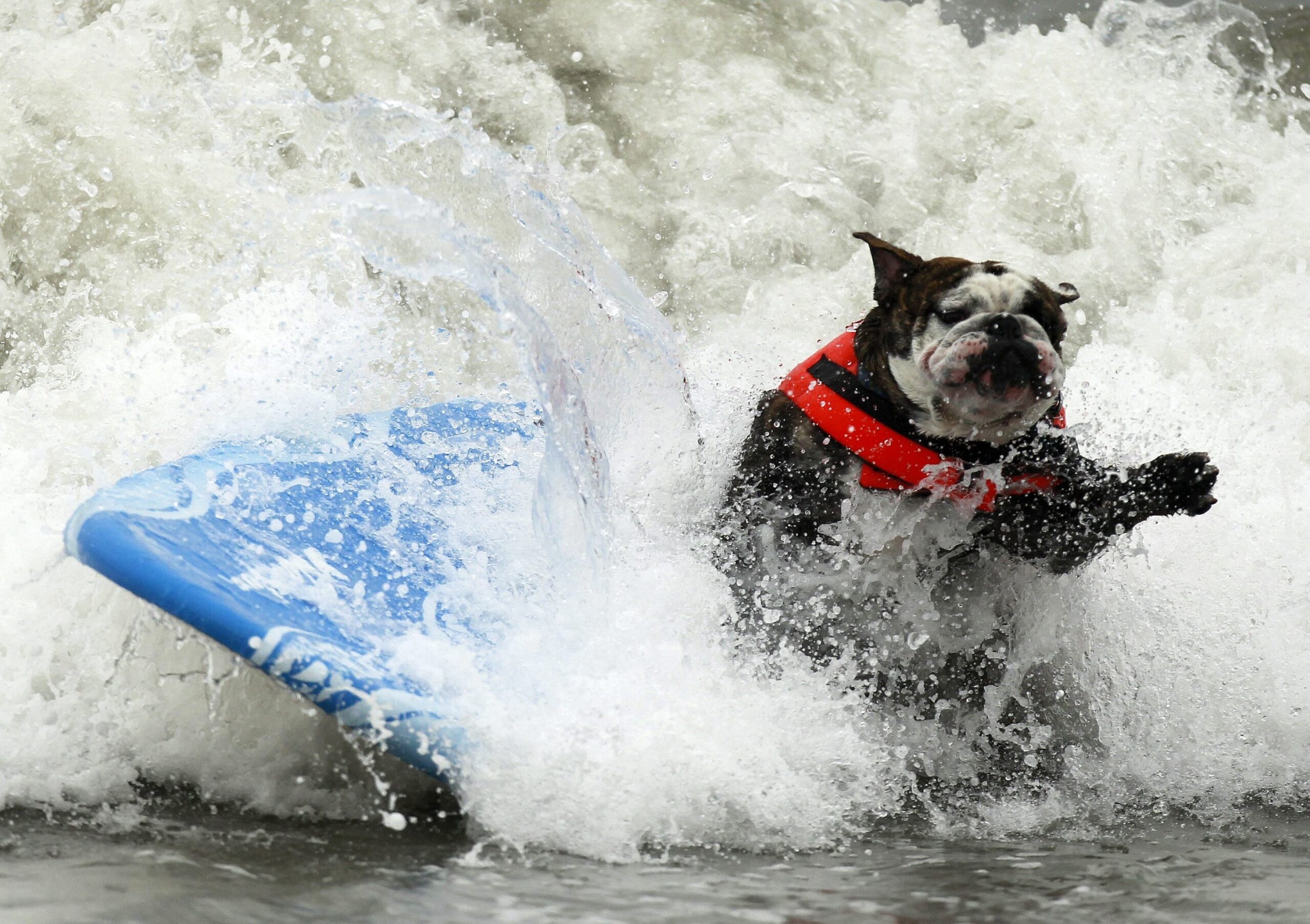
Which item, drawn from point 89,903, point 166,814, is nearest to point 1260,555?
point 166,814

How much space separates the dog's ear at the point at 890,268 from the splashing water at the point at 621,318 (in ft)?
2.18

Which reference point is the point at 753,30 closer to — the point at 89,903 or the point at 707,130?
the point at 707,130

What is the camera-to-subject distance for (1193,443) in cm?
521

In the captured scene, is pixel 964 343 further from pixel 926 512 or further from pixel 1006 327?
pixel 926 512

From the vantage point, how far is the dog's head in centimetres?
299

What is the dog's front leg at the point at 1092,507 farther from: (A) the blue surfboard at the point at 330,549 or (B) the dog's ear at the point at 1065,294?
(A) the blue surfboard at the point at 330,549

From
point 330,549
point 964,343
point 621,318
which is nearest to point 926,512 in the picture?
point 964,343

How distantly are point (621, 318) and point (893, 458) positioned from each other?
0.92 metres

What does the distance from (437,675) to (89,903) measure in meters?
0.84

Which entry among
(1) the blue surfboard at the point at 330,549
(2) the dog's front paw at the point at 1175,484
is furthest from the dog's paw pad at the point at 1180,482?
(1) the blue surfboard at the point at 330,549

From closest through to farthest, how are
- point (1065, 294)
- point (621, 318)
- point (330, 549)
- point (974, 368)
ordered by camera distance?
point (974, 368)
point (330, 549)
point (1065, 294)
point (621, 318)

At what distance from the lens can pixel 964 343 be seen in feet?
9.87

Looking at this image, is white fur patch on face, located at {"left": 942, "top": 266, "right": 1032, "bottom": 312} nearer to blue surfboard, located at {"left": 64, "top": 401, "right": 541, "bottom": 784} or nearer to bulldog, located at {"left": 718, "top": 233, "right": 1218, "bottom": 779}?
bulldog, located at {"left": 718, "top": 233, "right": 1218, "bottom": 779}

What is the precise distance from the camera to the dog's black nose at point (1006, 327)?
2996 mm
